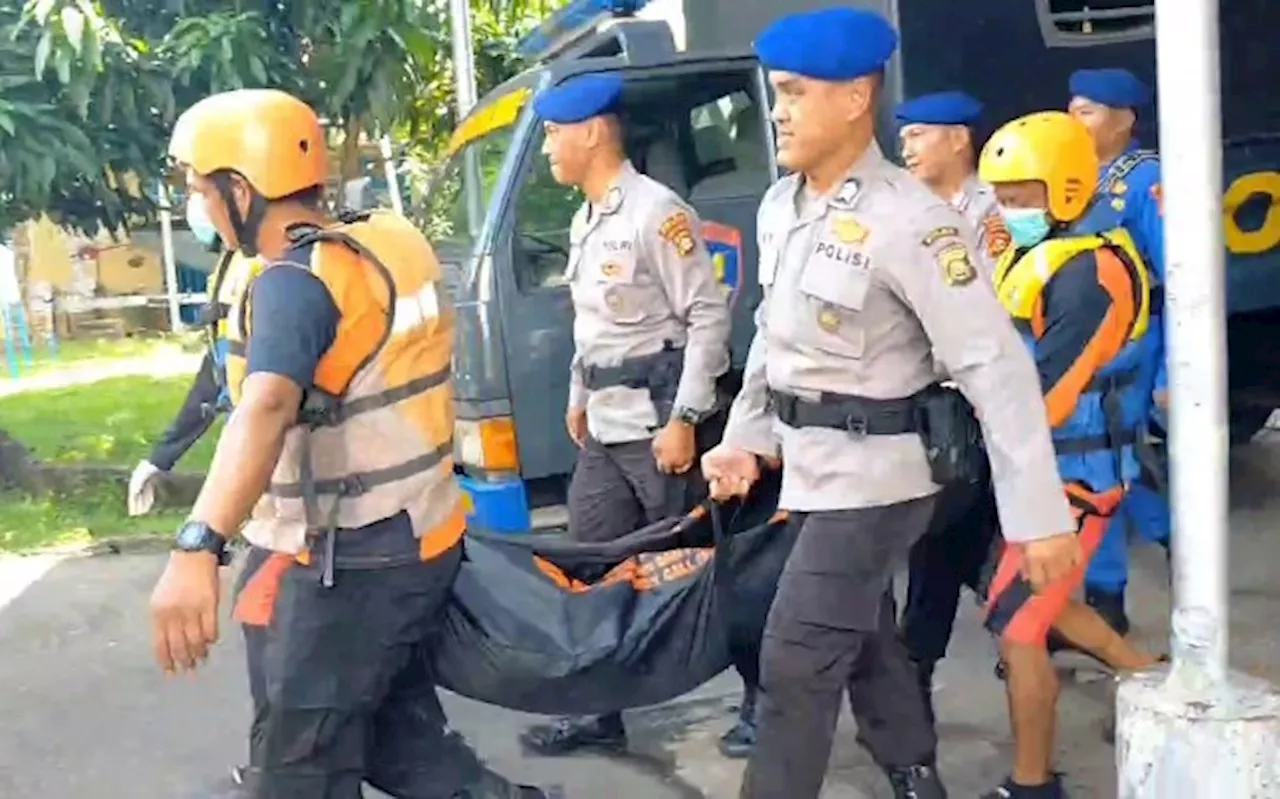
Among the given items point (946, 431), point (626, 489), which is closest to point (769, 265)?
point (946, 431)

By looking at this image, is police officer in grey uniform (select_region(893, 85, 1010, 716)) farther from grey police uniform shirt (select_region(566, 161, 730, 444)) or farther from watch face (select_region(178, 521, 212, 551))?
watch face (select_region(178, 521, 212, 551))

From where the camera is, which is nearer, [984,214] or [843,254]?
[843,254]

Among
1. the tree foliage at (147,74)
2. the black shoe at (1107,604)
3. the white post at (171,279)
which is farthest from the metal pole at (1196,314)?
the white post at (171,279)

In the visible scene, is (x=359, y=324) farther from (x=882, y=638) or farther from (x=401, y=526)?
(x=882, y=638)

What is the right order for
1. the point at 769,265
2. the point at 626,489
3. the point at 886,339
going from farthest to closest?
the point at 626,489 → the point at 769,265 → the point at 886,339

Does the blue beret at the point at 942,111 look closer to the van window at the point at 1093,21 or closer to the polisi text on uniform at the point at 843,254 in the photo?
the van window at the point at 1093,21

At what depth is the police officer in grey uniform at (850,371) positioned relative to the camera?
10.1 feet

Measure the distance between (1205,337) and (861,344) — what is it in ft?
2.07

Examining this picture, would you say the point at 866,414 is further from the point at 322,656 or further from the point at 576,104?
the point at 576,104

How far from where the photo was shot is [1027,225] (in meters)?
3.89

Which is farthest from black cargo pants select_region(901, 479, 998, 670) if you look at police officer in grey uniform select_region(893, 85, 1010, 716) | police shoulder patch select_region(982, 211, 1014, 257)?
police shoulder patch select_region(982, 211, 1014, 257)

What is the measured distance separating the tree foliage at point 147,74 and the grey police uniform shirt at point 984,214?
385 cm

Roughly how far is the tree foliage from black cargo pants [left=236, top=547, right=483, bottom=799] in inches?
191

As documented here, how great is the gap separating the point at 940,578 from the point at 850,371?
1208mm
